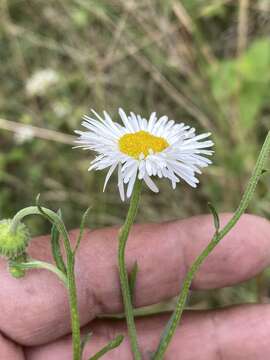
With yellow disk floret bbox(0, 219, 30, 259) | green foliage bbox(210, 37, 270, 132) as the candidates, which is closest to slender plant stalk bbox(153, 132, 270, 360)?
yellow disk floret bbox(0, 219, 30, 259)

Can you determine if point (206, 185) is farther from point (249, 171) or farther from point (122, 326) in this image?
point (122, 326)

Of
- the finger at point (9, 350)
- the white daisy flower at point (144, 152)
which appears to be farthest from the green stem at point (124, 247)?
the finger at point (9, 350)

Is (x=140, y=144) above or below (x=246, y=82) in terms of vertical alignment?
below

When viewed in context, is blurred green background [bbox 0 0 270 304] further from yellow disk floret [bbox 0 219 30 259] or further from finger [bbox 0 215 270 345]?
yellow disk floret [bbox 0 219 30 259]

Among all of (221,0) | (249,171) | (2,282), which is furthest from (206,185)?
(2,282)

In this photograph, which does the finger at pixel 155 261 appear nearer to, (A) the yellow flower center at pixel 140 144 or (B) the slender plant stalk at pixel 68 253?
(B) the slender plant stalk at pixel 68 253

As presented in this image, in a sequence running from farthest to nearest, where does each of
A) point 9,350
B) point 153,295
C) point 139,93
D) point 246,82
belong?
A: point 139,93 < point 246,82 < point 153,295 < point 9,350

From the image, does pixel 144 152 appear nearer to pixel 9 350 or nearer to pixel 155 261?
pixel 155 261

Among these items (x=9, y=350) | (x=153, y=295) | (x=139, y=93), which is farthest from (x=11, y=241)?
(x=139, y=93)
